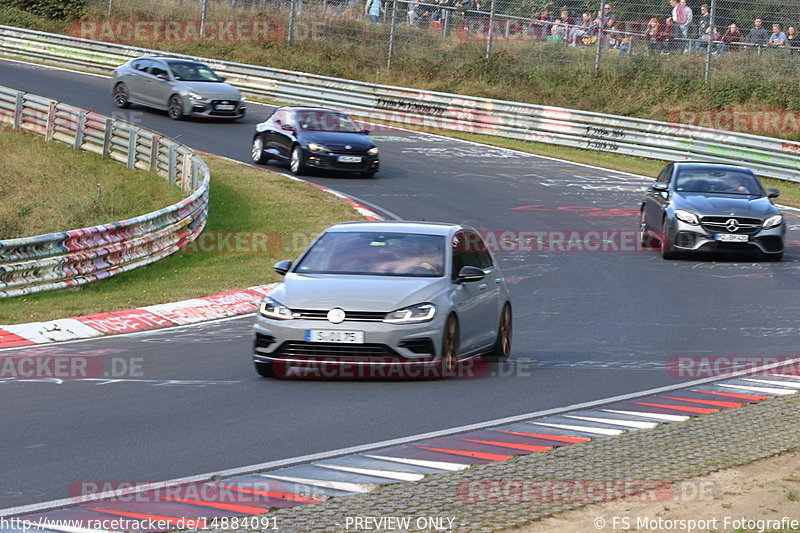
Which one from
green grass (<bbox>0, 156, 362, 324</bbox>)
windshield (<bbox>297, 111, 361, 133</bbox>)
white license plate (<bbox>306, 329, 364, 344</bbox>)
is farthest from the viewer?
windshield (<bbox>297, 111, 361, 133</bbox>)

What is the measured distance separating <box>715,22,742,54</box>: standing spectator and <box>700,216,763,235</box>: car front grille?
55.1 feet

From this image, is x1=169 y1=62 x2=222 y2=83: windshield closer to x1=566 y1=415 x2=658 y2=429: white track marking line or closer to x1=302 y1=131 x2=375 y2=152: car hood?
x1=302 y1=131 x2=375 y2=152: car hood

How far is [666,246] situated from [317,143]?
417 inches

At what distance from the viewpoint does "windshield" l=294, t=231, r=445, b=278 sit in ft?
39.5

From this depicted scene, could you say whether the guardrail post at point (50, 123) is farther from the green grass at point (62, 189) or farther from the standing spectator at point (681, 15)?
the standing spectator at point (681, 15)

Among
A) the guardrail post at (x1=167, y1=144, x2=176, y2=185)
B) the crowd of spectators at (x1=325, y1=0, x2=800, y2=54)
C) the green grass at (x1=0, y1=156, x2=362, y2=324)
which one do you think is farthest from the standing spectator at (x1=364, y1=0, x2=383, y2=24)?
the guardrail post at (x1=167, y1=144, x2=176, y2=185)

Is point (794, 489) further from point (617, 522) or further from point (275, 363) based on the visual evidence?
point (275, 363)

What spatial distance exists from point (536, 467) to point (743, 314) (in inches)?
363

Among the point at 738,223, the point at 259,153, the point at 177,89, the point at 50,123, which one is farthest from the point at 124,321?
the point at 177,89

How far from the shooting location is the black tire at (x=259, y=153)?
30.8 meters

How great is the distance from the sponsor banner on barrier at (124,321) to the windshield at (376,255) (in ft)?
11.8

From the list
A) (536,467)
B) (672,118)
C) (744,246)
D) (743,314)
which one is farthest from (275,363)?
(672,118)

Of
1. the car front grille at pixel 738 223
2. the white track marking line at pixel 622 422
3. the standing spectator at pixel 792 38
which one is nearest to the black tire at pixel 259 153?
the car front grille at pixel 738 223

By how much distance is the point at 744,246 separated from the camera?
20.9 meters
